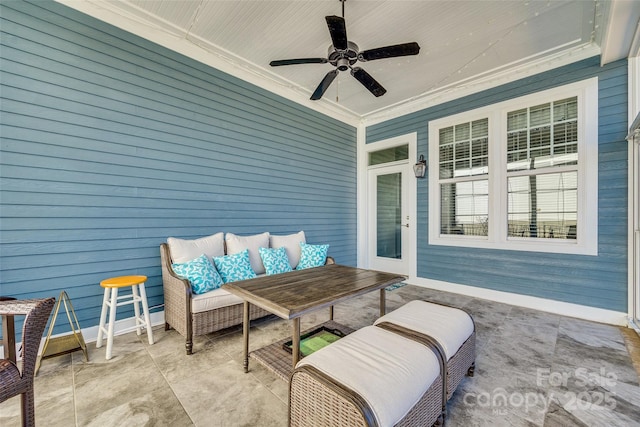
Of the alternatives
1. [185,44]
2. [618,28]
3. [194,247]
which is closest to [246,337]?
[194,247]

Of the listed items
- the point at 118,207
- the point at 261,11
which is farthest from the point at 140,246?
the point at 261,11

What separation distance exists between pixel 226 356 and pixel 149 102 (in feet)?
9.40

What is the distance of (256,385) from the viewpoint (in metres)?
1.86

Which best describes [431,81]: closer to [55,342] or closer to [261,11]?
[261,11]

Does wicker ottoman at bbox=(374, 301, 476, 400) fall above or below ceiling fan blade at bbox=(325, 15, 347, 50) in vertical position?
below

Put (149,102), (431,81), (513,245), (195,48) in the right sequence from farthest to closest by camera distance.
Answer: (431,81) < (513,245) < (195,48) < (149,102)

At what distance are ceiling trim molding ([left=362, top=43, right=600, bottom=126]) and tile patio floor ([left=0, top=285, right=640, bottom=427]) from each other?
133 inches

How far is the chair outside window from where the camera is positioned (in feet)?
3.75

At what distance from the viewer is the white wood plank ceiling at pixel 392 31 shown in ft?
8.46

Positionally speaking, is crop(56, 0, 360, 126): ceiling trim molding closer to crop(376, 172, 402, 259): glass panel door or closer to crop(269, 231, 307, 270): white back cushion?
crop(376, 172, 402, 259): glass panel door

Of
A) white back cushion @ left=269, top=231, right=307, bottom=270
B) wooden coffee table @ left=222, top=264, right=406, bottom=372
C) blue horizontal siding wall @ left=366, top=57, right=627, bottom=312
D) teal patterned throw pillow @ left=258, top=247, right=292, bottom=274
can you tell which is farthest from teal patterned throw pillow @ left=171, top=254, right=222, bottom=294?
blue horizontal siding wall @ left=366, top=57, right=627, bottom=312

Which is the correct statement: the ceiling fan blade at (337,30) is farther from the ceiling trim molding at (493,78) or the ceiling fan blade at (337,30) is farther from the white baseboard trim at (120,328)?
the white baseboard trim at (120,328)

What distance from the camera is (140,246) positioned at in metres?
2.78

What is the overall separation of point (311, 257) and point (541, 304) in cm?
321
